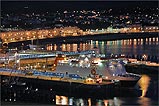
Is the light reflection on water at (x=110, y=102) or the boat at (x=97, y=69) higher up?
the boat at (x=97, y=69)

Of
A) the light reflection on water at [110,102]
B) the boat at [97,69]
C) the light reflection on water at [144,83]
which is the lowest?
the light reflection on water at [110,102]

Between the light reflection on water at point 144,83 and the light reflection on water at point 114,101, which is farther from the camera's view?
the light reflection on water at point 144,83

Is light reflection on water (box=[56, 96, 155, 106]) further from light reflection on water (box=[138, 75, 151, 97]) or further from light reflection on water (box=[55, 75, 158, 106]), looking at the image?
light reflection on water (box=[138, 75, 151, 97])

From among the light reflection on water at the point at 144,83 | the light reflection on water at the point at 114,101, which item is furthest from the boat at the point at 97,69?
the light reflection on water at the point at 114,101

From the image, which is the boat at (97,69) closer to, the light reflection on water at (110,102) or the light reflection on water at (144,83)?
the light reflection on water at (144,83)

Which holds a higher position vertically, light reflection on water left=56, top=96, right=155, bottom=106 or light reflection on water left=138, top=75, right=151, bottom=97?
light reflection on water left=138, top=75, right=151, bottom=97

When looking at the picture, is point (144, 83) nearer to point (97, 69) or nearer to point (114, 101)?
point (97, 69)

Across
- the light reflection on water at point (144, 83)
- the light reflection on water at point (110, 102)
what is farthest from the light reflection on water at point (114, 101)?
the light reflection on water at point (144, 83)

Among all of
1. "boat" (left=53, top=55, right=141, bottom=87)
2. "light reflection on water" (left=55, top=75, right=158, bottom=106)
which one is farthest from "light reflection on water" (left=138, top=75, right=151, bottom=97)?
"light reflection on water" (left=55, top=75, right=158, bottom=106)

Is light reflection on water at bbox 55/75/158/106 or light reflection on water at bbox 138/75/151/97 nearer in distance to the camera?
light reflection on water at bbox 55/75/158/106
